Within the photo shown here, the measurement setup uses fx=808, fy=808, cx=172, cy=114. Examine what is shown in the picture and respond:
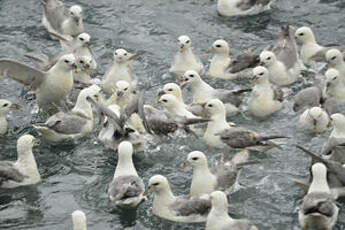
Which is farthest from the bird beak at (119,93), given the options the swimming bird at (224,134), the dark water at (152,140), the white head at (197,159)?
the white head at (197,159)

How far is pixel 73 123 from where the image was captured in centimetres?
1316

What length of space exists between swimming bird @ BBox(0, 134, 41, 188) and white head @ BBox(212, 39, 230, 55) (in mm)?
4413

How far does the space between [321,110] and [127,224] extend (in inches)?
150

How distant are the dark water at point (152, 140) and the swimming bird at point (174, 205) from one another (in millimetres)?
113

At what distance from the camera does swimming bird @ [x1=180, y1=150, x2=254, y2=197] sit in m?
11.4

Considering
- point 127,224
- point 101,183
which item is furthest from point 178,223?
point 101,183

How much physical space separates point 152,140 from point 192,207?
7.82 ft

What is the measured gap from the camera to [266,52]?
47.7 feet

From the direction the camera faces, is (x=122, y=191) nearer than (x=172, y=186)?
Yes

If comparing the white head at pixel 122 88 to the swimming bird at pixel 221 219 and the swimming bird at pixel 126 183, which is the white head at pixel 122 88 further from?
the swimming bird at pixel 221 219

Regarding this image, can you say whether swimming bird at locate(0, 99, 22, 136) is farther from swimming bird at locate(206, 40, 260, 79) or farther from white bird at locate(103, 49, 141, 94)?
swimming bird at locate(206, 40, 260, 79)

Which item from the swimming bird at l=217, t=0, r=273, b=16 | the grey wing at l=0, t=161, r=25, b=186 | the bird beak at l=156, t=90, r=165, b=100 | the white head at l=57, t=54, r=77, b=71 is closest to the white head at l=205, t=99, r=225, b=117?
the bird beak at l=156, t=90, r=165, b=100

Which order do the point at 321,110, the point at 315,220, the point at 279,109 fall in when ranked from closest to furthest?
the point at 315,220 < the point at 321,110 < the point at 279,109

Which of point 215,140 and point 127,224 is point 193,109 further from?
point 127,224
